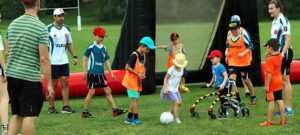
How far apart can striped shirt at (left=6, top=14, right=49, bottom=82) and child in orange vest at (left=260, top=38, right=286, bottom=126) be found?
3.31 metres

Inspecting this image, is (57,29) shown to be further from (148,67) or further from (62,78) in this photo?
(148,67)

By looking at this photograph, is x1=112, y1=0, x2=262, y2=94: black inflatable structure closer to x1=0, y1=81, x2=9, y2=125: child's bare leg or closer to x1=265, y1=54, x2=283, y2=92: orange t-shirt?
x1=265, y1=54, x2=283, y2=92: orange t-shirt

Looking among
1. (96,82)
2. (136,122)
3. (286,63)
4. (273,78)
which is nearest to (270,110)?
(273,78)

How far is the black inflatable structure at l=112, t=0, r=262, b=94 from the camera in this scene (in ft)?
37.1

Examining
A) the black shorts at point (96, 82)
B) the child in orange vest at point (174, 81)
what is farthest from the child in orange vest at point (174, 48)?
the child in orange vest at point (174, 81)

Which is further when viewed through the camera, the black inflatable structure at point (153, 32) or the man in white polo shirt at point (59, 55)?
the black inflatable structure at point (153, 32)

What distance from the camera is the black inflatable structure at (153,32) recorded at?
11305 mm

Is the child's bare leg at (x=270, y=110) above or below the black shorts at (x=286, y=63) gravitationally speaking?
below

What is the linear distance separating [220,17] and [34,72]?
749cm

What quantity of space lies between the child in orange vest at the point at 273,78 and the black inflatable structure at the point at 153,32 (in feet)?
12.8

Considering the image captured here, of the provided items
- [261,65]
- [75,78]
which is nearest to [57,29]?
[75,78]

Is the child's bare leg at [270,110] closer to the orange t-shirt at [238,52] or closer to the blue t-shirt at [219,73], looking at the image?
the blue t-shirt at [219,73]

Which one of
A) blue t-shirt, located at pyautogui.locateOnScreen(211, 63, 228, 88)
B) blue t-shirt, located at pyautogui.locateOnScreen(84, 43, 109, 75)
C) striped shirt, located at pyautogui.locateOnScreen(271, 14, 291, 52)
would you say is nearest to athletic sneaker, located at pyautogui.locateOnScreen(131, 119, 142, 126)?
blue t-shirt, located at pyautogui.locateOnScreen(84, 43, 109, 75)

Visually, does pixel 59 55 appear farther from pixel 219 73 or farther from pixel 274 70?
pixel 274 70
